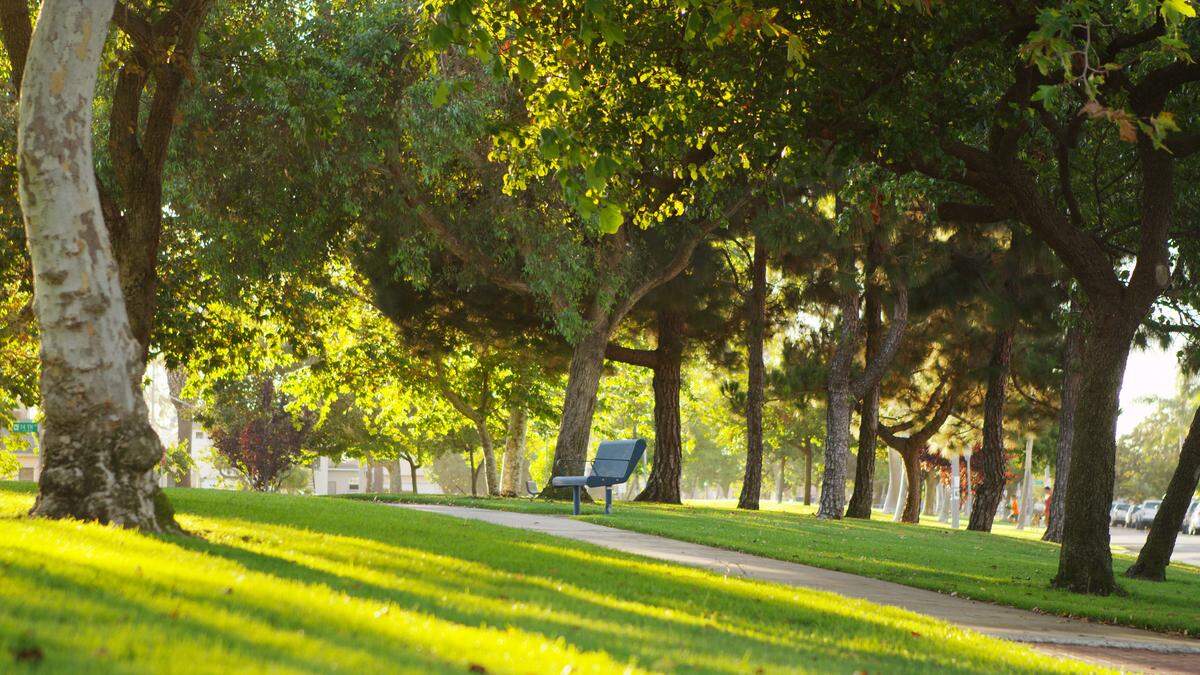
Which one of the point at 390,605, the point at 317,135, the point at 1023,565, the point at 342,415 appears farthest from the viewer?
the point at 342,415

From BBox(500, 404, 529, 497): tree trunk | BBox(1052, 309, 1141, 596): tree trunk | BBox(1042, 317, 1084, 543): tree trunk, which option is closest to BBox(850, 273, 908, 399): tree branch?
BBox(1042, 317, 1084, 543): tree trunk

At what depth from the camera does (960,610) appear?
1011 centimetres

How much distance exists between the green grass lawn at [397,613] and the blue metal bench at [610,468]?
7678mm

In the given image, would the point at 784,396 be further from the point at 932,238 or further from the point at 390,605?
the point at 390,605

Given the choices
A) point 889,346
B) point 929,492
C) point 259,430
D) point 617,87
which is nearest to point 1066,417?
point 889,346

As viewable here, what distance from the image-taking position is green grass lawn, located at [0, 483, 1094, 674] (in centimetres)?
422

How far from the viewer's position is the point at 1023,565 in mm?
16281

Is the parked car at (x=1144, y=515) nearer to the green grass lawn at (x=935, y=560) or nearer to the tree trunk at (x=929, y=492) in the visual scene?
the tree trunk at (x=929, y=492)

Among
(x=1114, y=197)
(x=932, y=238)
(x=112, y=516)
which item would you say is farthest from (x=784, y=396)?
(x=112, y=516)

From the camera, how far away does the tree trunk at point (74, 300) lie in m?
7.62

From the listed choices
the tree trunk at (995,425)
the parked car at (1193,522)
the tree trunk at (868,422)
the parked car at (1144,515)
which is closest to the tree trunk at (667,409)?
the tree trunk at (868,422)

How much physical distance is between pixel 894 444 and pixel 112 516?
3552 centimetres

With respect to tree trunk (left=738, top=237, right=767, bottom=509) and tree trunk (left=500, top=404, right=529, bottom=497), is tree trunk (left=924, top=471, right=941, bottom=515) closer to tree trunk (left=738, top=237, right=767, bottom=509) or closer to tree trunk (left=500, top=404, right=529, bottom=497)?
tree trunk (left=500, top=404, right=529, bottom=497)

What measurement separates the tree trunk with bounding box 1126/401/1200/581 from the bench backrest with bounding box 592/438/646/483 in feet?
23.8
